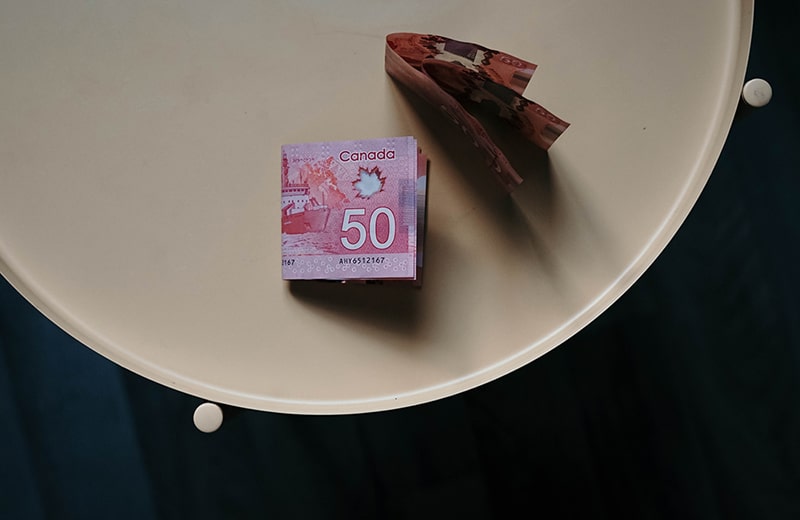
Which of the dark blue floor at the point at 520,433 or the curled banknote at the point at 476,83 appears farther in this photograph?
the dark blue floor at the point at 520,433

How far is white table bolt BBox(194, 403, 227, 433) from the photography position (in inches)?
33.9

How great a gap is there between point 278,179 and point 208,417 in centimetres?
31

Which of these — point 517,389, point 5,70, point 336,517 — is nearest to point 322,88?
point 5,70

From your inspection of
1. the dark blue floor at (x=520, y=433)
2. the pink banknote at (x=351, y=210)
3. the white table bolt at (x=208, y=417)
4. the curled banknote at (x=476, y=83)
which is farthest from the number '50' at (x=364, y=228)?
the dark blue floor at (x=520, y=433)

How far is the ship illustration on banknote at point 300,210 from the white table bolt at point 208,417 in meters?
0.23

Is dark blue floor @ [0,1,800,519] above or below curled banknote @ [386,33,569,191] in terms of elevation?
below

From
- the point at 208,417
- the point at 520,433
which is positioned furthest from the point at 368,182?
the point at 520,433

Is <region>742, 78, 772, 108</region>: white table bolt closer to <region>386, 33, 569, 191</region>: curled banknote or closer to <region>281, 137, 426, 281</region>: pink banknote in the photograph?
<region>386, 33, 569, 191</region>: curled banknote

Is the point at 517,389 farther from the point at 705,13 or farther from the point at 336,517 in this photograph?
the point at 705,13

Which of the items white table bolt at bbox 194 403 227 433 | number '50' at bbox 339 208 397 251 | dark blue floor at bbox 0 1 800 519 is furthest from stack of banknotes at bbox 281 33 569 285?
dark blue floor at bbox 0 1 800 519

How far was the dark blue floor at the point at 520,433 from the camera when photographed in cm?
135

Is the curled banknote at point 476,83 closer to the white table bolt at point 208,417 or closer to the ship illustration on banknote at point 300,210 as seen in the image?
the ship illustration on banknote at point 300,210

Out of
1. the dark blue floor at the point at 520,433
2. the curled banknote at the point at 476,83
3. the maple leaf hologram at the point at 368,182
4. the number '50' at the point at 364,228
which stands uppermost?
the curled banknote at the point at 476,83

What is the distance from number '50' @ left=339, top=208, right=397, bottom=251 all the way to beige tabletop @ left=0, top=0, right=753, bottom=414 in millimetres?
72
